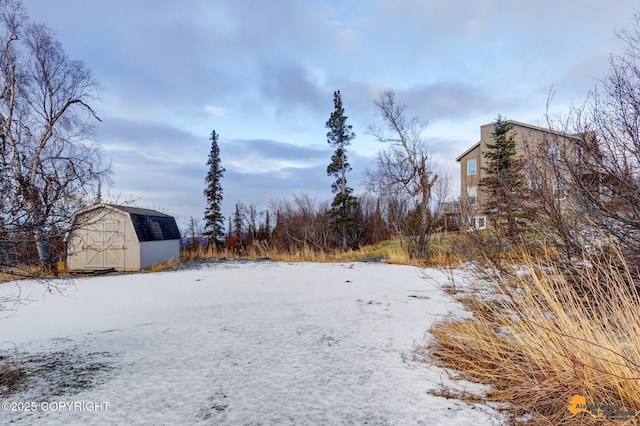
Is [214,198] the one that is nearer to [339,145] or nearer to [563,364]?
[339,145]

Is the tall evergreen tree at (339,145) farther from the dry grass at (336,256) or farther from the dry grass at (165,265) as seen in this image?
the dry grass at (165,265)

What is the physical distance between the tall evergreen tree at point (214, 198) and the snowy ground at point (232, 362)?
16.9 meters

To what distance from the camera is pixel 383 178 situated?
55.1 feet

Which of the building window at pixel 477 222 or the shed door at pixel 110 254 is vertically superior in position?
the building window at pixel 477 222

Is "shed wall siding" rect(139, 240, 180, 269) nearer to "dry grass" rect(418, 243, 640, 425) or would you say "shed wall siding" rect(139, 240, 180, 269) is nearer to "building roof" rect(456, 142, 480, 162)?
"dry grass" rect(418, 243, 640, 425)

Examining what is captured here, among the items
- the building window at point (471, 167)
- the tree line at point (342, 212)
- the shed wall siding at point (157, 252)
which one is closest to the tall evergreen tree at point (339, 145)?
the tree line at point (342, 212)

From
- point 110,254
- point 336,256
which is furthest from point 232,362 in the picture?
point 110,254

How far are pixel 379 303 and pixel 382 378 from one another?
2627 millimetres

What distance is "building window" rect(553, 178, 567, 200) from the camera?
11.1 ft

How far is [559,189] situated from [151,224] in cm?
1344

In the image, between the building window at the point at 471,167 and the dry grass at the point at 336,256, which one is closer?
the dry grass at the point at 336,256

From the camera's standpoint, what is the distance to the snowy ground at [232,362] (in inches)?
70.0

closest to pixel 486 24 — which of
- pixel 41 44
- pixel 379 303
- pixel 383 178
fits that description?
pixel 379 303

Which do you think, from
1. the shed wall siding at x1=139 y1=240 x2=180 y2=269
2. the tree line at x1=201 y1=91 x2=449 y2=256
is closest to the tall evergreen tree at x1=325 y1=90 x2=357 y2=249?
the tree line at x1=201 y1=91 x2=449 y2=256
